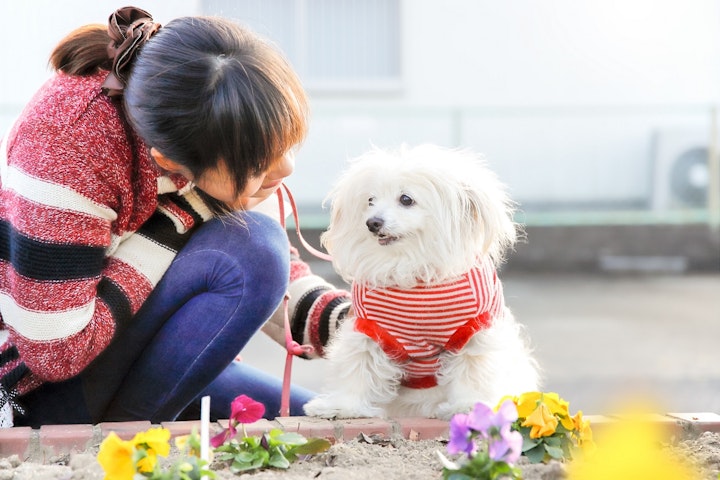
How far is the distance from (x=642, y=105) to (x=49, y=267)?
22.4 feet

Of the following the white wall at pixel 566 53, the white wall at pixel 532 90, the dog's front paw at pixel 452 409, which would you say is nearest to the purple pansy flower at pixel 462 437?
the dog's front paw at pixel 452 409

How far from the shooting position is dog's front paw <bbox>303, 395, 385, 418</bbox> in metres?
1.90

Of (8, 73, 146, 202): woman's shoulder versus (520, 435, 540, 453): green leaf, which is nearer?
(520, 435, 540, 453): green leaf

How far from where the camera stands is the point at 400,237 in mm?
1969

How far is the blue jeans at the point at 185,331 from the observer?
1930mm

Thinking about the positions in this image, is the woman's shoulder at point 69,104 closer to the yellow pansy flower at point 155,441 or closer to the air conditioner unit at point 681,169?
the yellow pansy flower at point 155,441

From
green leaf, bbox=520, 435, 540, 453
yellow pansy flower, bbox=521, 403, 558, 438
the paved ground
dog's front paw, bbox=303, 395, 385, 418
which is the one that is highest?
yellow pansy flower, bbox=521, 403, 558, 438

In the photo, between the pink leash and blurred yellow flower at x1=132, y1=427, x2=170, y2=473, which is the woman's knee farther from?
blurred yellow flower at x1=132, y1=427, x2=170, y2=473

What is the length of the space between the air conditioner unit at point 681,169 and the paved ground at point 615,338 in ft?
2.29

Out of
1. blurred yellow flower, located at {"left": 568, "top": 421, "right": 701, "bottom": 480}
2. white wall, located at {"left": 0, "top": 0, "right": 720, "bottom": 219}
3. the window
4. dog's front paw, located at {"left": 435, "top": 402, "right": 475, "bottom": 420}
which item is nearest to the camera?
blurred yellow flower, located at {"left": 568, "top": 421, "right": 701, "bottom": 480}

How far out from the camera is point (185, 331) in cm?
194

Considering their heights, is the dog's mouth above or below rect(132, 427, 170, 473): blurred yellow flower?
above

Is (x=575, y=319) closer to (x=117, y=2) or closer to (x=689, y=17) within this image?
(x=117, y=2)

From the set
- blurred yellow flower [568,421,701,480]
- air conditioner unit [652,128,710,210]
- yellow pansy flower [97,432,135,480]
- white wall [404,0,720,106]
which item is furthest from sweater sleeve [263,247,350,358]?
white wall [404,0,720,106]
